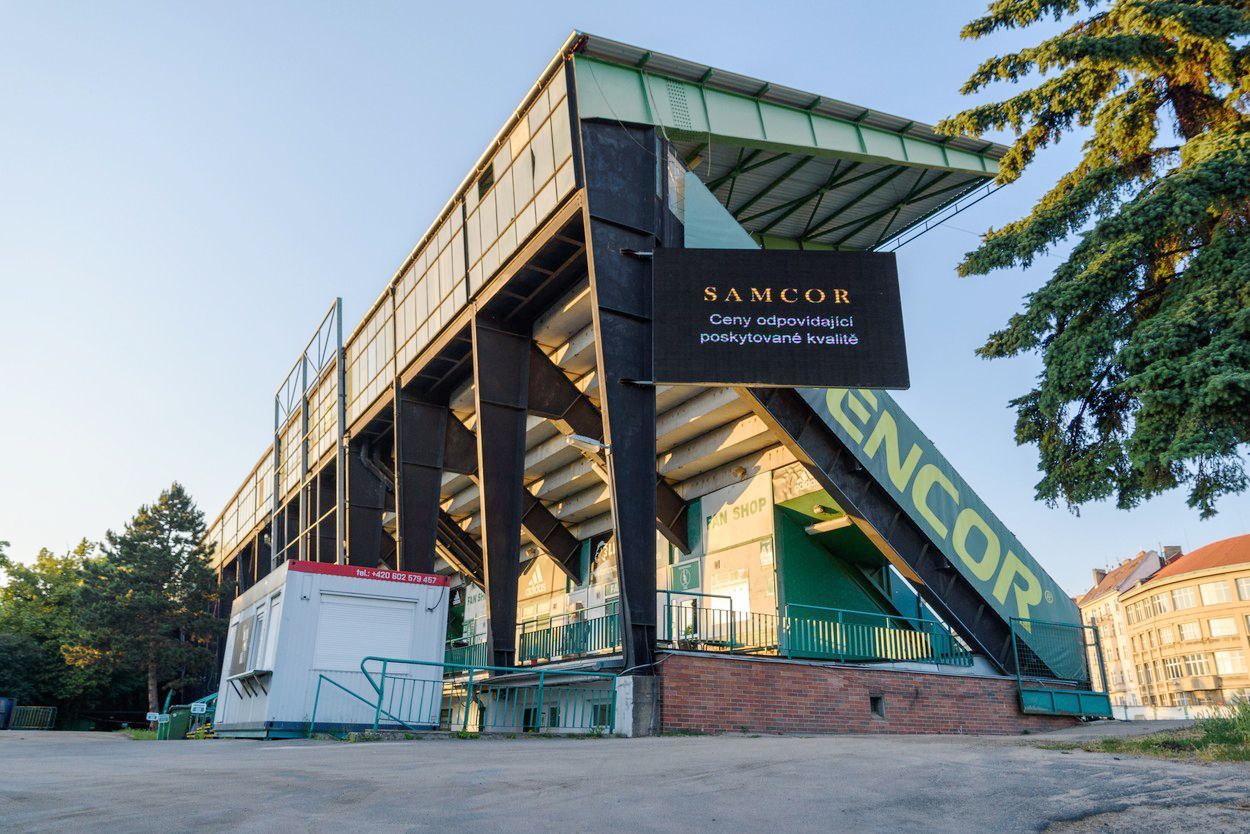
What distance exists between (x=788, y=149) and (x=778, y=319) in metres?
6.22

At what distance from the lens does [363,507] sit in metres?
32.4

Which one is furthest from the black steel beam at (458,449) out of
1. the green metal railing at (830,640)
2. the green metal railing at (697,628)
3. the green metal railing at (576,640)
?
the green metal railing at (830,640)

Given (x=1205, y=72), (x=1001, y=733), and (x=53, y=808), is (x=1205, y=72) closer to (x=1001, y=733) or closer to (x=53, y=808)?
(x=1001, y=733)

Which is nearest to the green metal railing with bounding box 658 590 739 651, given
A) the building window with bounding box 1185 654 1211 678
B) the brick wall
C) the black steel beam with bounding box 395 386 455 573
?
the brick wall

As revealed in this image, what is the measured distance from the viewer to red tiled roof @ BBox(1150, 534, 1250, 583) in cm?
7638

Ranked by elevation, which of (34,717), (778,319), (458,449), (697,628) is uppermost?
(458,449)

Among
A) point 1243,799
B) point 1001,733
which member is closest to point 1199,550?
point 1001,733

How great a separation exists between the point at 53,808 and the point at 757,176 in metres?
Result: 21.1

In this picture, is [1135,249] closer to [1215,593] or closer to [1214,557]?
[1215,593]

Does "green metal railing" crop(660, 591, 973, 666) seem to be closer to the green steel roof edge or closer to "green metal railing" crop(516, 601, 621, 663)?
"green metal railing" crop(516, 601, 621, 663)

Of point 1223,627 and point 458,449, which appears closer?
point 458,449

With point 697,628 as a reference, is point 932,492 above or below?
above

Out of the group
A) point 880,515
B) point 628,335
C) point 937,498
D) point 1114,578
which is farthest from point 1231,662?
point 628,335

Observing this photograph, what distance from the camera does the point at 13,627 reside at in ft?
178
